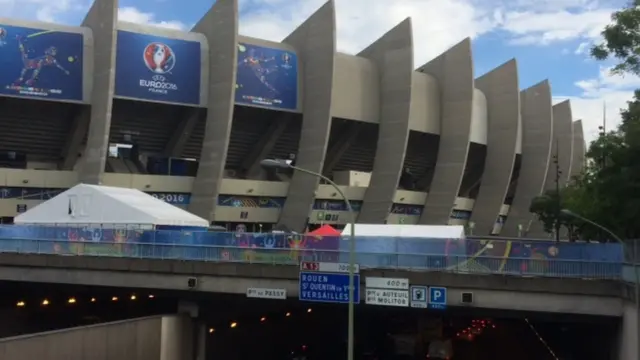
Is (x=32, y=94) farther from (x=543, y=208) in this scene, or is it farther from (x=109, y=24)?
(x=543, y=208)

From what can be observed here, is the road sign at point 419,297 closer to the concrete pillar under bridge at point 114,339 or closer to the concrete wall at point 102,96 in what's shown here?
the concrete pillar under bridge at point 114,339

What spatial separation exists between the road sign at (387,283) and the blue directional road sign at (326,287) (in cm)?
69

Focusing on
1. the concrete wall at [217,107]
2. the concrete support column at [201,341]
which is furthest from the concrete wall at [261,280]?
the concrete wall at [217,107]

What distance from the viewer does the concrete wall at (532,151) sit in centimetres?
8894

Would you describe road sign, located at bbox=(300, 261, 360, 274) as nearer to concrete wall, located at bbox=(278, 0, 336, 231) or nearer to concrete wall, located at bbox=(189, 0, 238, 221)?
concrete wall, located at bbox=(189, 0, 238, 221)

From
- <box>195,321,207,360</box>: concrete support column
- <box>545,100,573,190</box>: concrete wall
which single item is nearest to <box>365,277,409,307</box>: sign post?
<box>195,321,207,360</box>: concrete support column

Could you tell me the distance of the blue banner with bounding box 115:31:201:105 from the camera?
174 feet

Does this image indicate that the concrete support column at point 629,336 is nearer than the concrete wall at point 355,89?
Yes

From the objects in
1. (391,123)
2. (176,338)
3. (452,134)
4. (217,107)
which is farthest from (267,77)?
(176,338)

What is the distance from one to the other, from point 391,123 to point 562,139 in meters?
47.0

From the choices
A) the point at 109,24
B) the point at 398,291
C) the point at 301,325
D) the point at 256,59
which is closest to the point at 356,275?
the point at 398,291

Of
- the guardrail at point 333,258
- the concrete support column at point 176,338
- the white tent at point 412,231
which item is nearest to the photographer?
the guardrail at point 333,258

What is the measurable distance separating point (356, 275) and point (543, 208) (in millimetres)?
44677

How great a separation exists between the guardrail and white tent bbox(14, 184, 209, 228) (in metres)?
3.79
